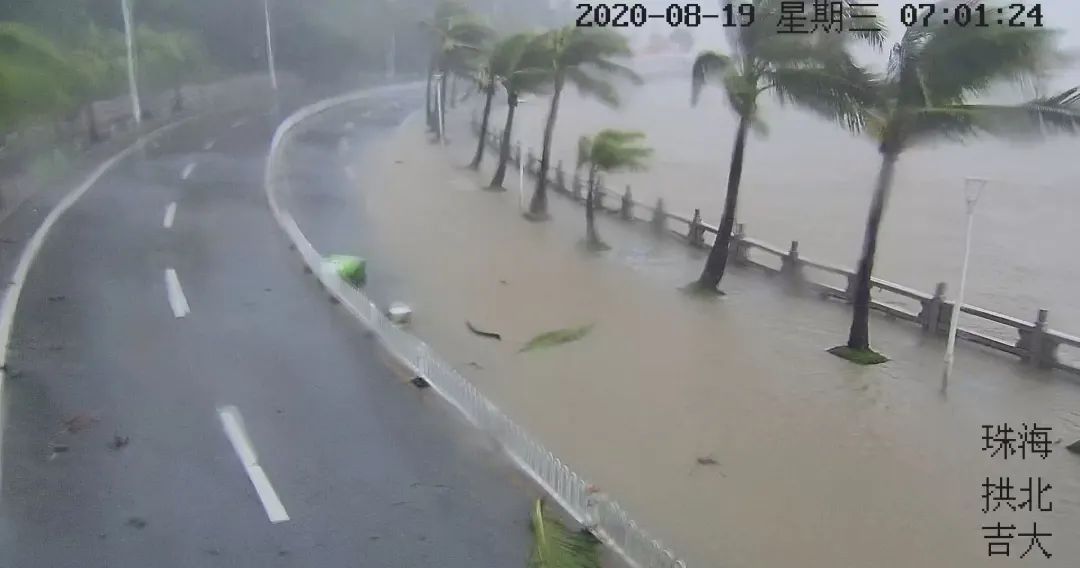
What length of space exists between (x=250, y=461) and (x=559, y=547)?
11.7 ft

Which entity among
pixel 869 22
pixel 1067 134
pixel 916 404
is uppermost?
pixel 869 22

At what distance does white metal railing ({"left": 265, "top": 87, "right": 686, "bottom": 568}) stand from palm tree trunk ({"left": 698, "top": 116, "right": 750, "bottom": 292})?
661 cm

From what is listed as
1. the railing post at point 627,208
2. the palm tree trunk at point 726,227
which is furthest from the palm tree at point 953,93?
the railing post at point 627,208

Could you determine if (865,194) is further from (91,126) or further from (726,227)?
A: (91,126)

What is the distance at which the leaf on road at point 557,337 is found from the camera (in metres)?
12.8

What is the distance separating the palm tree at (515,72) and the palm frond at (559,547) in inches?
658

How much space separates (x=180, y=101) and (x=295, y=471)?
3261 cm

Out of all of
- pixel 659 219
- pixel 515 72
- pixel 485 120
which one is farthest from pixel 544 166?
pixel 485 120

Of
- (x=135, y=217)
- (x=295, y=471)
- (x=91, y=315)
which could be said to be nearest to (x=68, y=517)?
(x=295, y=471)

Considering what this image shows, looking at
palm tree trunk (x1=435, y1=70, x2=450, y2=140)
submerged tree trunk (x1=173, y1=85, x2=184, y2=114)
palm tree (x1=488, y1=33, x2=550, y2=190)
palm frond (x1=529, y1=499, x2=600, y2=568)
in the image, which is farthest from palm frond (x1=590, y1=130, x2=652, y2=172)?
submerged tree trunk (x1=173, y1=85, x2=184, y2=114)

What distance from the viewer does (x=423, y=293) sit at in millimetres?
14961

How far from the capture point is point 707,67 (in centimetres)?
1545

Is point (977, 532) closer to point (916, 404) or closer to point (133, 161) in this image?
point (916, 404)

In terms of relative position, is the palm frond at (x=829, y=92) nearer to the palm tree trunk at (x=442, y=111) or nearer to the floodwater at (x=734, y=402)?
the floodwater at (x=734, y=402)
